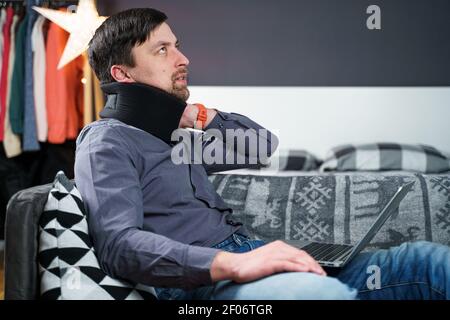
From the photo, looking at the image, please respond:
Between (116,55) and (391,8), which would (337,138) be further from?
(116,55)

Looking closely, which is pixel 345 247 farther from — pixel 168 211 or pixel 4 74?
pixel 4 74

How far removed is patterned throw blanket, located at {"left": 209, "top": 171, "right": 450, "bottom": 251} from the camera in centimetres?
178

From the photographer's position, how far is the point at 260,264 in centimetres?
96

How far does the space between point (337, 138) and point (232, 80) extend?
79 centimetres

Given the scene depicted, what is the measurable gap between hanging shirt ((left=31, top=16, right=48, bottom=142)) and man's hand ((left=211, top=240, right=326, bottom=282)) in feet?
8.24

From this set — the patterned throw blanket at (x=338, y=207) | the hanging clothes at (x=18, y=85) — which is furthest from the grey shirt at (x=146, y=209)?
the hanging clothes at (x=18, y=85)

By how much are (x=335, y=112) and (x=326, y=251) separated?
214 cm

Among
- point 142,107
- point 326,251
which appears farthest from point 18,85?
point 326,251

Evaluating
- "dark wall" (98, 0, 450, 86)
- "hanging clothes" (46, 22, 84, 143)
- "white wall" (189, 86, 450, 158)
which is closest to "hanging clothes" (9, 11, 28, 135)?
"hanging clothes" (46, 22, 84, 143)

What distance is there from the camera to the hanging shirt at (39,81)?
324cm

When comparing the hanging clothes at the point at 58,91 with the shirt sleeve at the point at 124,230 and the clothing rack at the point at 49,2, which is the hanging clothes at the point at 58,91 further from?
the shirt sleeve at the point at 124,230

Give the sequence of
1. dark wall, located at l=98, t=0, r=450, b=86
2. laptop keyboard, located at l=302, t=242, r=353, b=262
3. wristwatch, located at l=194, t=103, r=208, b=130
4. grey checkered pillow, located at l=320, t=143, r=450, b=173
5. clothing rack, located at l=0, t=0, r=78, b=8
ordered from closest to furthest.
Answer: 1. laptop keyboard, located at l=302, t=242, r=353, b=262
2. wristwatch, located at l=194, t=103, r=208, b=130
3. grey checkered pillow, located at l=320, t=143, r=450, b=173
4. clothing rack, located at l=0, t=0, r=78, b=8
5. dark wall, located at l=98, t=0, r=450, b=86

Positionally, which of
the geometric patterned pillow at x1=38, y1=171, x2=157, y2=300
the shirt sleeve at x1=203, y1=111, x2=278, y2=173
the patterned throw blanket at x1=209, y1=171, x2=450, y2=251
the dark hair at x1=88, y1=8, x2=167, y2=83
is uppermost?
the dark hair at x1=88, y1=8, x2=167, y2=83

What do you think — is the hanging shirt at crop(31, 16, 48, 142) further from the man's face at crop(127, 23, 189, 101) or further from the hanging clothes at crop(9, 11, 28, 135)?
the man's face at crop(127, 23, 189, 101)
